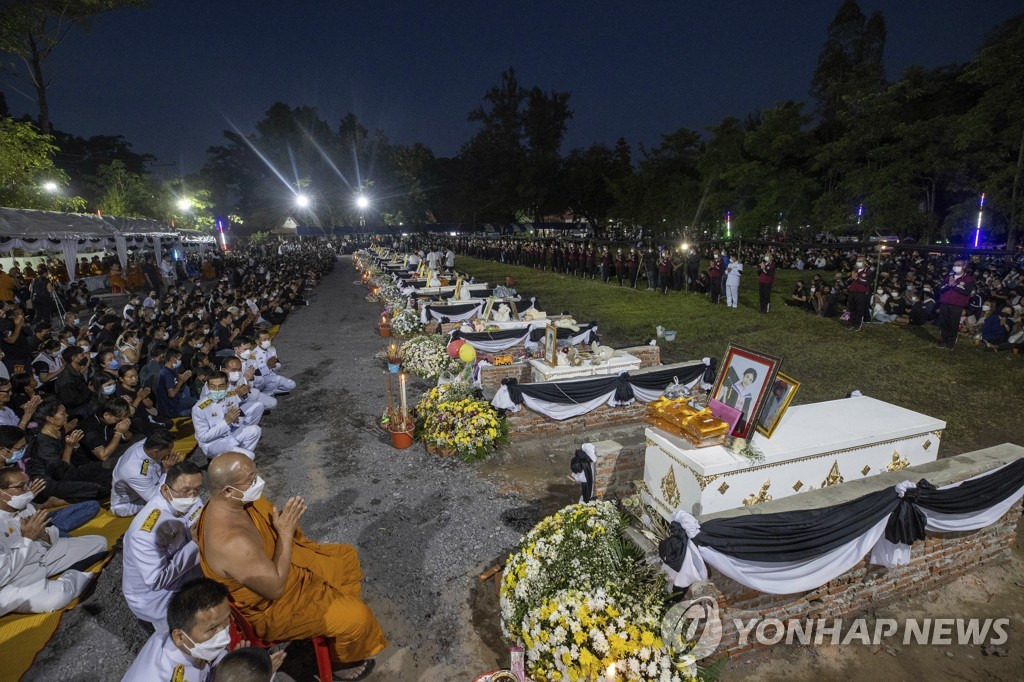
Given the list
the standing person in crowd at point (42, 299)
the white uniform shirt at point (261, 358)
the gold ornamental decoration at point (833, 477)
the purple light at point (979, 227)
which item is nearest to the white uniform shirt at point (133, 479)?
the white uniform shirt at point (261, 358)

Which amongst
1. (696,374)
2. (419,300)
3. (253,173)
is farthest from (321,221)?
(696,374)

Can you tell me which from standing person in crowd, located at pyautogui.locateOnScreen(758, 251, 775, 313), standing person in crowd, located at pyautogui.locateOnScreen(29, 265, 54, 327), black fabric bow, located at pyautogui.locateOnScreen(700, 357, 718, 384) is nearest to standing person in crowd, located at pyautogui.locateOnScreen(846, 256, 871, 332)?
standing person in crowd, located at pyautogui.locateOnScreen(758, 251, 775, 313)

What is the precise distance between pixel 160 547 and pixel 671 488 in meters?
4.64

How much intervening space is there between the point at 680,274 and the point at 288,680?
71.2 ft

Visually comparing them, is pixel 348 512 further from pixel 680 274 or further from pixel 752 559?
pixel 680 274

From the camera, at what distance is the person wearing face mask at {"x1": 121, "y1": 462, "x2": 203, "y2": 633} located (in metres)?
3.85

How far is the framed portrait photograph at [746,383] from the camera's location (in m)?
4.71

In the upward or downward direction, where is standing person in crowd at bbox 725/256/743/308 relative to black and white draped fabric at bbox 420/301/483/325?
upward

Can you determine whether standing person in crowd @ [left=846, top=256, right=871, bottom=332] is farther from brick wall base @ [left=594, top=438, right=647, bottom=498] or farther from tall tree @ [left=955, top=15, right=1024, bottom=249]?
brick wall base @ [left=594, top=438, right=647, bottom=498]

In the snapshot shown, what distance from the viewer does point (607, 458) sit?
229 inches

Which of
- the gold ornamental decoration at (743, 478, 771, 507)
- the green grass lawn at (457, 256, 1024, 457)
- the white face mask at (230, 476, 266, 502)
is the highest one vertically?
the white face mask at (230, 476, 266, 502)

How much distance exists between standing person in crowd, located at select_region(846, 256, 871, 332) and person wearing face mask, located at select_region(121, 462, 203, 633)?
645 inches

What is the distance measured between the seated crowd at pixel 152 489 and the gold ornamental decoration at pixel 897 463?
5.62 metres

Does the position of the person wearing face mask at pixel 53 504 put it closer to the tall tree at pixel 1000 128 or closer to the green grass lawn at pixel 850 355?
the green grass lawn at pixel 850 355
